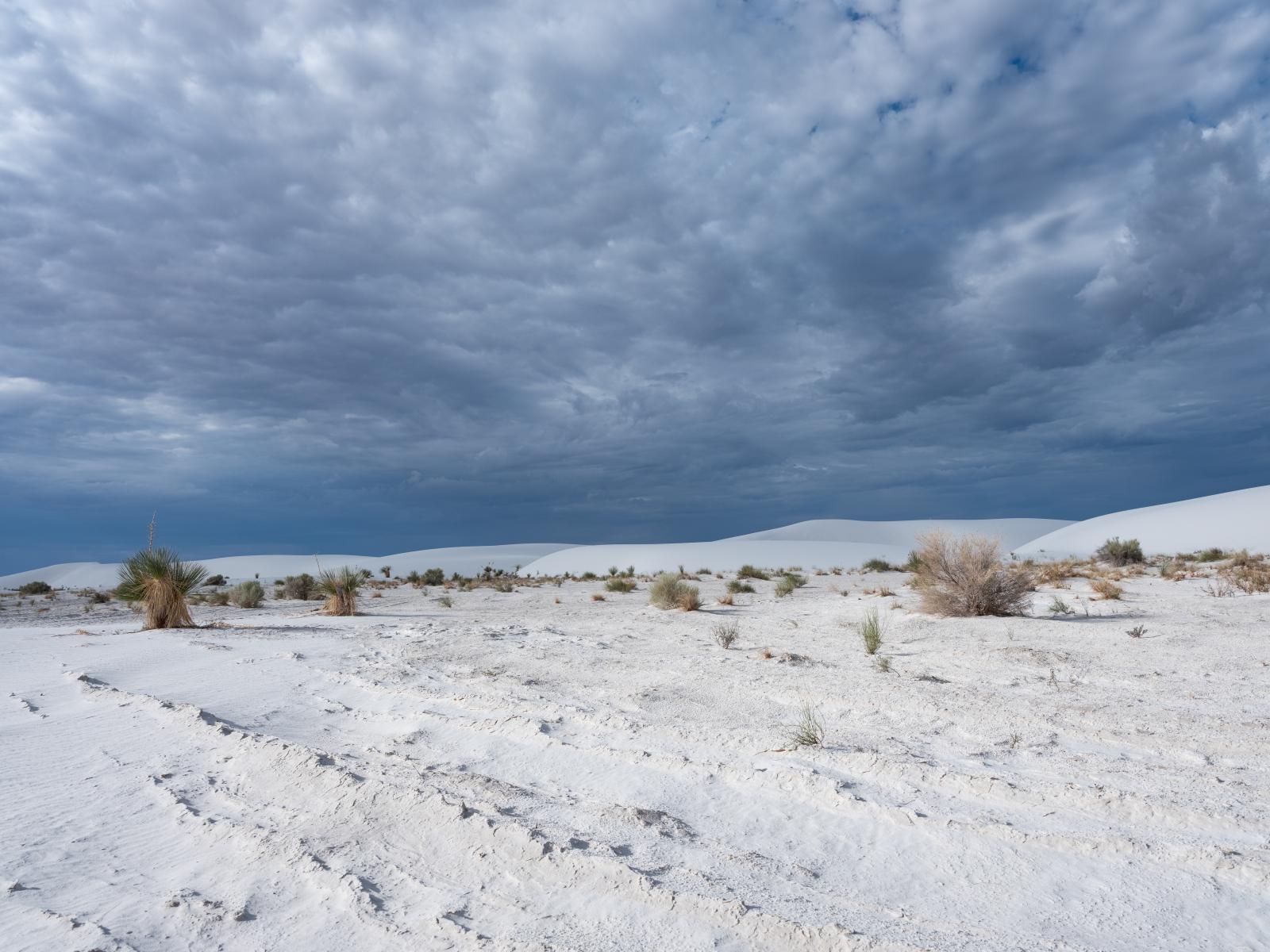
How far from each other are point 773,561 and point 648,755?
166ft

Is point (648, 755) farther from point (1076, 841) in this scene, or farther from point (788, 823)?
point (1076, 841)

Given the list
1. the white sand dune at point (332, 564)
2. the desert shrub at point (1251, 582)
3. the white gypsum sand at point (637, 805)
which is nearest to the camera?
the white gypsum sand at point (637, 805)

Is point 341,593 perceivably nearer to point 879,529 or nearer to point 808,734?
point 808,734

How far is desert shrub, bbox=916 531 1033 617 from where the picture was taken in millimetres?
12141

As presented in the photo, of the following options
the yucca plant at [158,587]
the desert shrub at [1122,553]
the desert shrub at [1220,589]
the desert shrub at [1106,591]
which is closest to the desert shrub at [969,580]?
the desert shrub at [1106,591]

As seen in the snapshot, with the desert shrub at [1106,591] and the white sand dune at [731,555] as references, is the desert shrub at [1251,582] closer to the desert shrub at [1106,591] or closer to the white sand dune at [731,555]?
the desert shrub at [1106,591]

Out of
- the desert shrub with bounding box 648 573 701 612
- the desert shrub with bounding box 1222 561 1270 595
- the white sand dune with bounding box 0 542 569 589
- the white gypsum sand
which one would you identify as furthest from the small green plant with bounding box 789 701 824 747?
the white sand dune with bounding box 0 542 569 589

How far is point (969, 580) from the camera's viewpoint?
12.2 m

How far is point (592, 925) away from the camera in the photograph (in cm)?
276

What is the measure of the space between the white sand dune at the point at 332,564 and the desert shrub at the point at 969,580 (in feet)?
154

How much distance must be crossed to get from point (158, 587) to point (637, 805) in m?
11.5

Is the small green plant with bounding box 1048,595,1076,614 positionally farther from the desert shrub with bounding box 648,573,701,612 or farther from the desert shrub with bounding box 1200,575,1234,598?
the desert shrub with bounding box 648,573,701,612

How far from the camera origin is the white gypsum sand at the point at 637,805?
2.79 metres

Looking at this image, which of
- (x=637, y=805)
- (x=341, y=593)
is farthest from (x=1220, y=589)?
(x=341, y=593)
